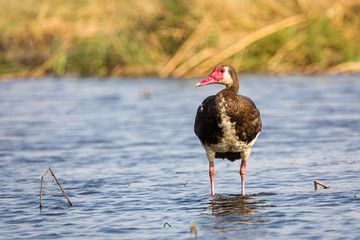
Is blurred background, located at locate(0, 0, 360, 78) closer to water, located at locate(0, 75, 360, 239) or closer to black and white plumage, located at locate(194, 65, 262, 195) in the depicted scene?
water, located at locate(0, 75, 360, 239)

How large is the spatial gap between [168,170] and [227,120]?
2054 millimetres

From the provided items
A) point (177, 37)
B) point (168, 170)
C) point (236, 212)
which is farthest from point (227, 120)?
point (177, 37)

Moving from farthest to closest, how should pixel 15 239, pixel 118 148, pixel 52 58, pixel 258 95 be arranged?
pixel 52 58
pixel 258 95
pixel 118 148
pixel 15 239

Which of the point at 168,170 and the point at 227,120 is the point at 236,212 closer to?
the point at 227,120

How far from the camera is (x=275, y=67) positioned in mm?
22297

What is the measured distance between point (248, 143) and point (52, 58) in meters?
16.8

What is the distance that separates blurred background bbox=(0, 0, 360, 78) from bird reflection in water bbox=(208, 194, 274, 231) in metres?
13.3

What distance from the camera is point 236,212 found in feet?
23.3

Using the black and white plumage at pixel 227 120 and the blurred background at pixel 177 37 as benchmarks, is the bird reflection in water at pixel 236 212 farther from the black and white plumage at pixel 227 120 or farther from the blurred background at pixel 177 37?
the blurred background at pixel 177 37

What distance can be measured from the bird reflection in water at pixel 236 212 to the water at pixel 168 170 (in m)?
0.01

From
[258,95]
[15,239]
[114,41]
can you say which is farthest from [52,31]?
[15,239]

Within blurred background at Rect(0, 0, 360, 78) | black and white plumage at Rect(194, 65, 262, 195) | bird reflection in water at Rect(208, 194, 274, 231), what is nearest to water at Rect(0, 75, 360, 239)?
bird reflection in water at Rect(208, 194, 274, 231)

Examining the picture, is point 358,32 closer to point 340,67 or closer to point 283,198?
point 340,67

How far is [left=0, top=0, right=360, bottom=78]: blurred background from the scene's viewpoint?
21156 mm
